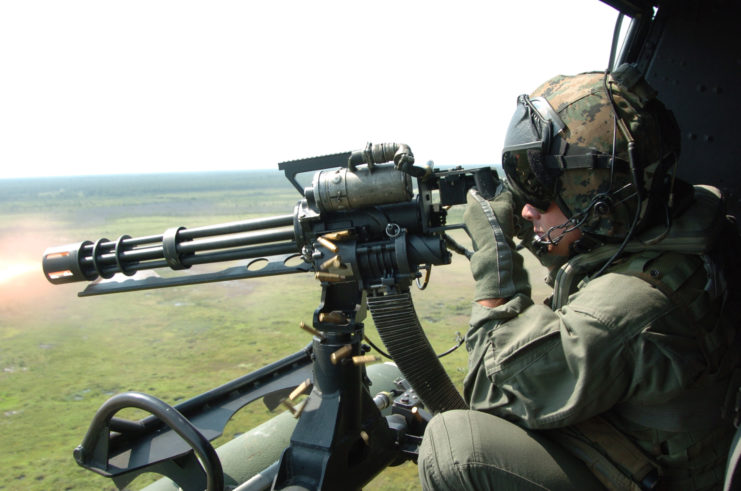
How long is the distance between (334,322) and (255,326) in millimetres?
4322

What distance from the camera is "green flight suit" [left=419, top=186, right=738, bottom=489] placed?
1.43 metres

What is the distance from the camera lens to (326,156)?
2.44 metres

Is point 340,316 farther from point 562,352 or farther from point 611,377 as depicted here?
point 611,377

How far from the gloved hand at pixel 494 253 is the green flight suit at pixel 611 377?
0.07 metres

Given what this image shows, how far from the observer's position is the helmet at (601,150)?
5.29ft

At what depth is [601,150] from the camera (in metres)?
1.64

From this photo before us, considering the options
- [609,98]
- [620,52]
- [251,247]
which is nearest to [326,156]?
[251,247]

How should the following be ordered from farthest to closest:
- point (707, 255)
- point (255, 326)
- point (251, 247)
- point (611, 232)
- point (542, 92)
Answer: point (255, 326), point (251, 247), point (542, 92), point (611, 232), point (707, 255)

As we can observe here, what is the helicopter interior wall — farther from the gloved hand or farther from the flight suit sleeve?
the flight suit sleeve

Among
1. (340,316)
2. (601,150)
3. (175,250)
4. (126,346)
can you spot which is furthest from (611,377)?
(126,346)

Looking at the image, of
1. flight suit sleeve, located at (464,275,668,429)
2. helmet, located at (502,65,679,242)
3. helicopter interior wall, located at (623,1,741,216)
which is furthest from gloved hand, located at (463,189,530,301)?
helicopter interior wall, located at (623,1,741,216)

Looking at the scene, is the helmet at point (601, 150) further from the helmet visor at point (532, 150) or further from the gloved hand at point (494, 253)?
the gloved hand at point (494, 253)

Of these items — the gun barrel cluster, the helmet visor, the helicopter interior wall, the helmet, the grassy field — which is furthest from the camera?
the grassy field

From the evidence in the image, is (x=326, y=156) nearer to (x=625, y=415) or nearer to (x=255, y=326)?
(x=625, y=415)
